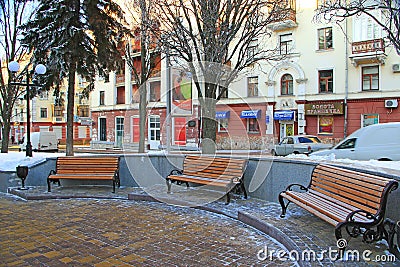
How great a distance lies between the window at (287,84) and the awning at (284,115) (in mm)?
1396

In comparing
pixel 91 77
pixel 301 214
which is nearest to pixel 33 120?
pixel 91 77

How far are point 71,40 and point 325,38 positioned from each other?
17257 mm

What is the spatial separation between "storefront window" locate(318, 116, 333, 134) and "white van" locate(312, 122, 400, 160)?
12.3 metres

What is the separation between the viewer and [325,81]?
24297 mm

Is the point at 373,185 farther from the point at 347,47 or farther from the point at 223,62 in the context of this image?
the point at 347,47

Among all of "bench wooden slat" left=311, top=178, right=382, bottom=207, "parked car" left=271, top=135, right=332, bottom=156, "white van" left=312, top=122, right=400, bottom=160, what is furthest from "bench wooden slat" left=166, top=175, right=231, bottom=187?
"parked car" left=271, top=135, right=332, bottom=156

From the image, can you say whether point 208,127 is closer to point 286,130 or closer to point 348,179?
point 348,179

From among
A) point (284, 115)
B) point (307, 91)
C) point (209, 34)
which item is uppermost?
point (307, 91)

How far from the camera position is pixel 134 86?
109 feet

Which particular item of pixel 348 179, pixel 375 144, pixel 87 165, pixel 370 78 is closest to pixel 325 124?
pixel 370 78

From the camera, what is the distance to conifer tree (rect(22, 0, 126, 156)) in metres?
12.5

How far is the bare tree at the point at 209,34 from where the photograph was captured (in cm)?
913

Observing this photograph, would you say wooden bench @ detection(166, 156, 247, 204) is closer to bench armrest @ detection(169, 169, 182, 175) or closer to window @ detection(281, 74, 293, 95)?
bench armrest @ detection(169, 169, 182, 175)

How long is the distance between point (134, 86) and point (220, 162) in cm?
2648
